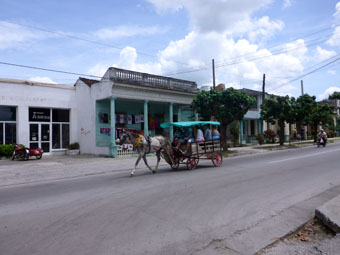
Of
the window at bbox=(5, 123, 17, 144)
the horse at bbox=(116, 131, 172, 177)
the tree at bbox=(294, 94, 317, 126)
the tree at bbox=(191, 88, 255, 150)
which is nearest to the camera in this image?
the horse at bbox=(116, 131, 172, 177)

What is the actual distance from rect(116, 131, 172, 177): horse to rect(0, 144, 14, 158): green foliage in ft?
36.5

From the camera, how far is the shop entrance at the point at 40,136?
20.2 meters

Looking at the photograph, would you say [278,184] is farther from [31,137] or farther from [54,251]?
[31,137]

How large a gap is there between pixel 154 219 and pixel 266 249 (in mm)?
2146

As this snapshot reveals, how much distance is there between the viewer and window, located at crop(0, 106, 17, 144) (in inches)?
747

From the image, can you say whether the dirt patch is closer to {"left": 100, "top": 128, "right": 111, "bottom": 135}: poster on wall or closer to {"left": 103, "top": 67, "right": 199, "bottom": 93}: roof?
{"left": 103, "top": 67, "right": 199, "bottom": 93}: roof

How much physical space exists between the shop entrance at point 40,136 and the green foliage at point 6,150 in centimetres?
206

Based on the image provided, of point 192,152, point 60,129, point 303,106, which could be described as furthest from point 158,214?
point 303,106

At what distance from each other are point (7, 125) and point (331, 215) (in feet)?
65.4

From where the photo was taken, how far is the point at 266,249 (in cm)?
421

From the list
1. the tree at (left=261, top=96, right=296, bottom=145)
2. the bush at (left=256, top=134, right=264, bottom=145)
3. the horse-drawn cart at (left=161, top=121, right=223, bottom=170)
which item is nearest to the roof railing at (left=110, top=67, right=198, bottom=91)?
the tree at (left=261, top=96, right=296, bottom=145)

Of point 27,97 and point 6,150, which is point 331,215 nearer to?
point 6,150

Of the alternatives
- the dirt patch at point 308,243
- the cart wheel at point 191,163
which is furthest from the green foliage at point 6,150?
the dirt patch at point 308,243

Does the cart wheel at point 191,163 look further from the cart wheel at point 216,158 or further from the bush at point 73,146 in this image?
the bush at point 73,146
